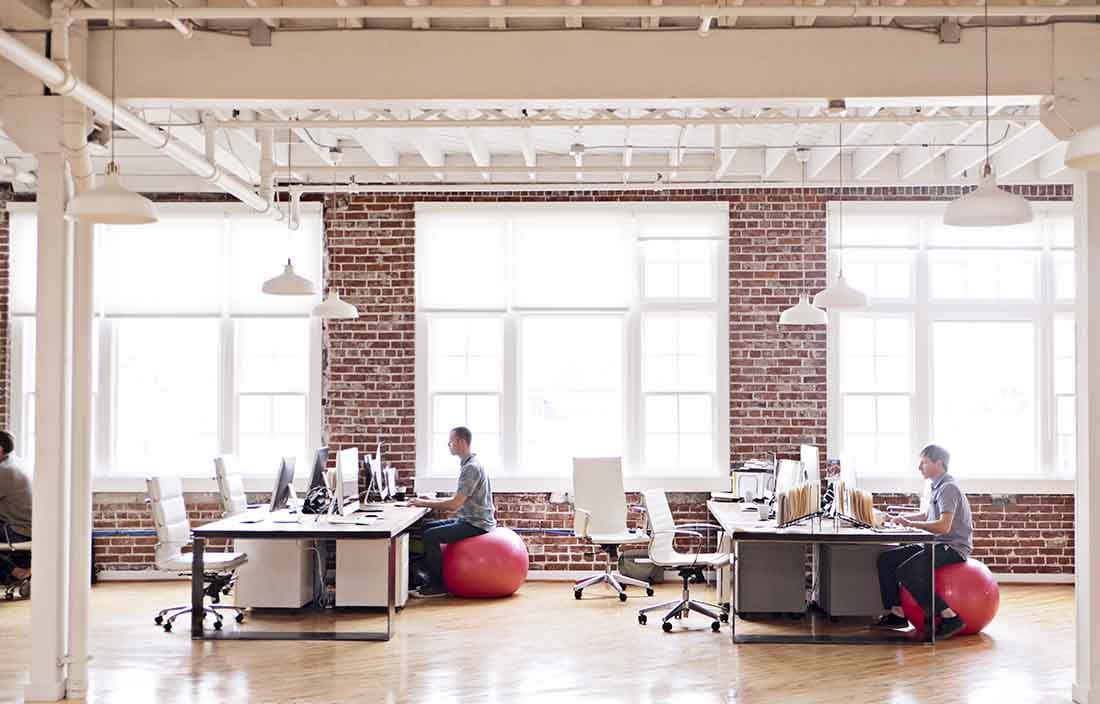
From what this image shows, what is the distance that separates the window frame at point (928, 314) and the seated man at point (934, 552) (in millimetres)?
2560

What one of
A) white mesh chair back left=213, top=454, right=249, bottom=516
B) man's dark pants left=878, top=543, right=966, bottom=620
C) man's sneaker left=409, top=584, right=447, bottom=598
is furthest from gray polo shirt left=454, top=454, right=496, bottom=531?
man's dark pants left=878, top=543, right=966, bottom=620

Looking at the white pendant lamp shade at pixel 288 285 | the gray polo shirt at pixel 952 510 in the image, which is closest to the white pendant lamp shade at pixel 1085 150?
the gray polo shirt at pixel 952 510

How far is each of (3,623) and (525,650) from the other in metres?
3.90

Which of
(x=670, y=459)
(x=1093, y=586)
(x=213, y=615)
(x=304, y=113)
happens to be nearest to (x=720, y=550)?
(x=670, y=459)

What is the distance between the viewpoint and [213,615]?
860 cm

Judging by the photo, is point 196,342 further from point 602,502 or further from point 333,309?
point 602,502

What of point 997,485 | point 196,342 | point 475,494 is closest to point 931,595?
point 997,485

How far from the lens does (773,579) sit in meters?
8.29

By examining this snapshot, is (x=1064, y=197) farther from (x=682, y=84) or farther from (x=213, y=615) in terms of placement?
(x=213, y=615)

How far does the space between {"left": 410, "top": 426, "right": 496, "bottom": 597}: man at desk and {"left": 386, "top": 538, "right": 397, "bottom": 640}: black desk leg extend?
1117 mm

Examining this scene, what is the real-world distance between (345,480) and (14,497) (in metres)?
2.86

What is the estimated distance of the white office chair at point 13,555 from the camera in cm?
932

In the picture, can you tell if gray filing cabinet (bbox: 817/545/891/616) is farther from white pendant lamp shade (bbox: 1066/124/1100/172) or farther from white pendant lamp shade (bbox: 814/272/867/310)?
white pendant lamp shade (bbox: 1066/124/1100/172)

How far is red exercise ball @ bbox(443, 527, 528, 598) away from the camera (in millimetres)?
9305
